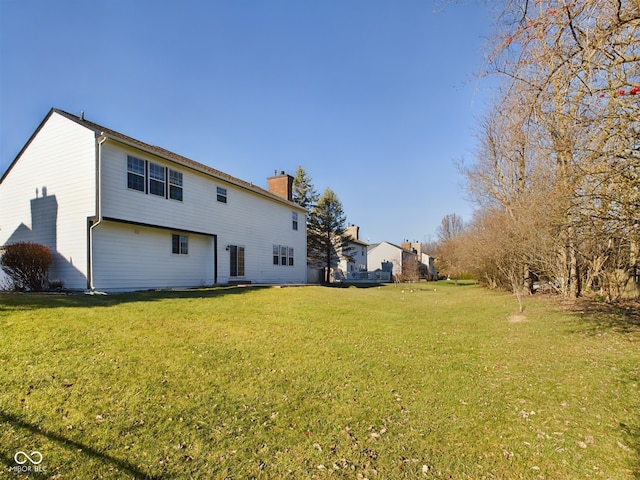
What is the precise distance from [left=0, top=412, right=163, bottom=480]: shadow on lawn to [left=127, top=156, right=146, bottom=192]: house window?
10.7m

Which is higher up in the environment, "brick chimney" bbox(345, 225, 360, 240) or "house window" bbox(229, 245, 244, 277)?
"brick chimney" bbox(345, 225, 360, 240)

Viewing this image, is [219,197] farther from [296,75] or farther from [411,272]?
[411,272]

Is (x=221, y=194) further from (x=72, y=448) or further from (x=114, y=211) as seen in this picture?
(x=72, y=448)

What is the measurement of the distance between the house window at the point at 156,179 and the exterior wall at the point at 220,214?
207 millimetres

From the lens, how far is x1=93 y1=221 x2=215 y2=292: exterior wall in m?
11.9

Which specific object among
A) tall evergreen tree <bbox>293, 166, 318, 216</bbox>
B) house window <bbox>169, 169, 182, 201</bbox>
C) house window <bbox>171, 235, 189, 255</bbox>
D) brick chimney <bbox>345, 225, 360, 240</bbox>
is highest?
tall evergreen tree <bbox>293, 166, 318, 216</bbox>

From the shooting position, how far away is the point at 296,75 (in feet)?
42.8

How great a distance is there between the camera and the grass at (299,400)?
3.19 meters

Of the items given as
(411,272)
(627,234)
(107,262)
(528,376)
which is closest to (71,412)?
(528,376)

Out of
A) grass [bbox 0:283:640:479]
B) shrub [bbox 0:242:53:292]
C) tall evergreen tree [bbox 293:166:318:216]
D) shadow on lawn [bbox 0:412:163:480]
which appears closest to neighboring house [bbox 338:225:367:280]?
tall evergreen tree [bbox 293:166:318:216]

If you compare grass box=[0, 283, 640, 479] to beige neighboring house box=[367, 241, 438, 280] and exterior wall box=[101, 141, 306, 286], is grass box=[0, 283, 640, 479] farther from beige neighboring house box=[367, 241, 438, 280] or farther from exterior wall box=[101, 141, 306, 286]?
beige neighboring house box=[367, 241, 438, 280]

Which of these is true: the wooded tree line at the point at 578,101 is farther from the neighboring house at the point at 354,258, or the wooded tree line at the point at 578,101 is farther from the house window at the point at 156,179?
the neighboring house at the point at 354,258

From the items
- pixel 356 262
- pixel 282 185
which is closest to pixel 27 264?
pixel 282 185

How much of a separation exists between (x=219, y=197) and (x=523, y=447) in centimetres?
1591
